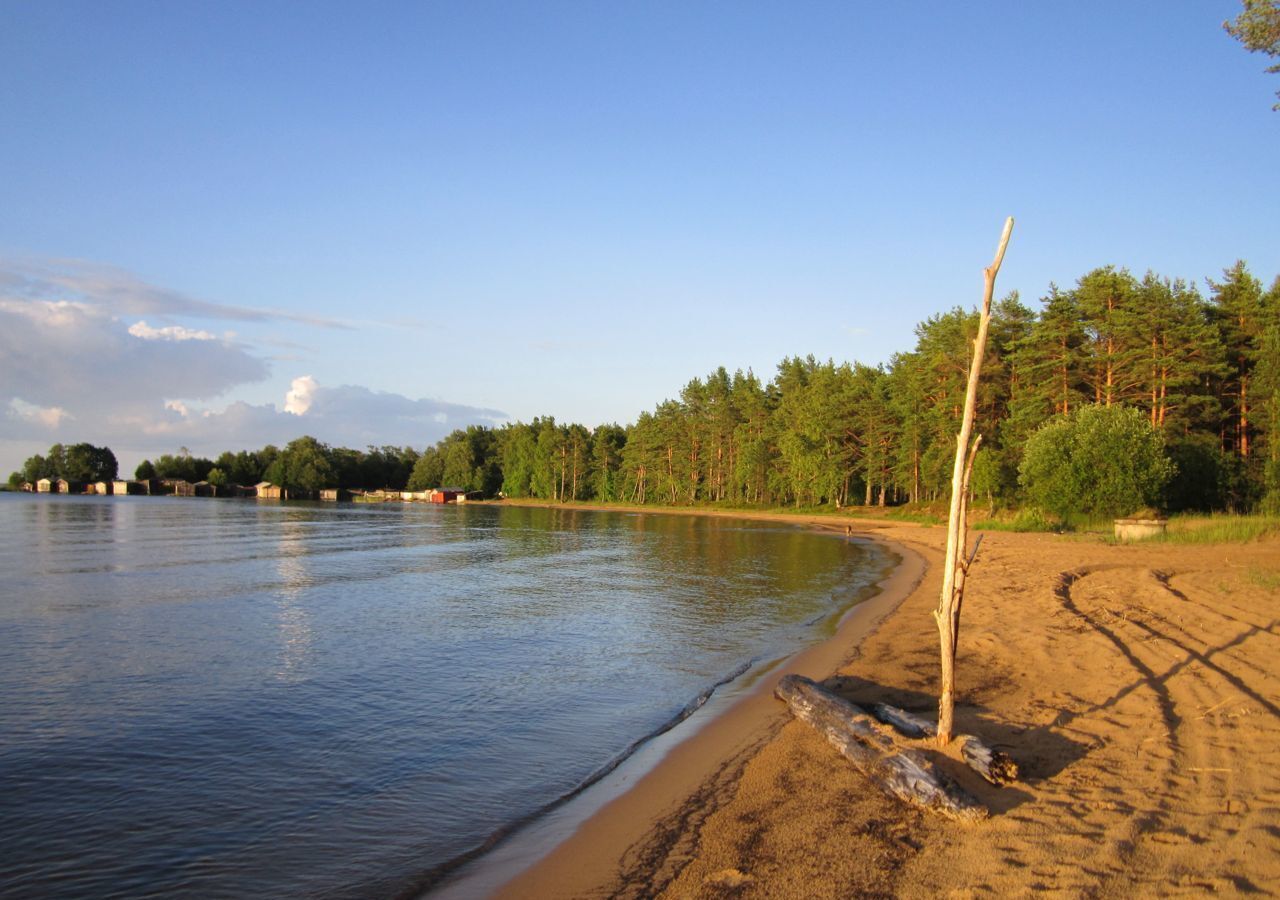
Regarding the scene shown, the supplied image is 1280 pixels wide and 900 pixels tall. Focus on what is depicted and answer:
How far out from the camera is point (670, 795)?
855 centimetres

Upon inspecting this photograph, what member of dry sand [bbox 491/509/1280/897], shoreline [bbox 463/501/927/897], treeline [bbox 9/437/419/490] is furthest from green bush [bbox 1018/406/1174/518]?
treeline [bbox 9/437/419/490]

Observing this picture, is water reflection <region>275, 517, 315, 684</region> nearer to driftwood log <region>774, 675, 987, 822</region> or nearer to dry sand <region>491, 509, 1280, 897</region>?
dry sand <region>491, 509, 1280, 897</region>

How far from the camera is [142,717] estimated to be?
11805mm

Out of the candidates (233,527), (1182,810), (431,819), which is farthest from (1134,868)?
(233,527)

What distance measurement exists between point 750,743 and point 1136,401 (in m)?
50.5

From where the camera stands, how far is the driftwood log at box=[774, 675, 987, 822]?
285 inches

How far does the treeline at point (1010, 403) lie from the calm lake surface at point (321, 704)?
29.1m

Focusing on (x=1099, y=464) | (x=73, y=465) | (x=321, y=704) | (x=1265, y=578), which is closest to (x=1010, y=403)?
(x=1099, y=464)

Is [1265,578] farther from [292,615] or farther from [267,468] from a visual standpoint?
[267,468]

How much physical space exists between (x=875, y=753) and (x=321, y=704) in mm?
9217

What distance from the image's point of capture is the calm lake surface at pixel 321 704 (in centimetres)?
756

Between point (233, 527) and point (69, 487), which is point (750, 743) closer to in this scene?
point (233, 527)

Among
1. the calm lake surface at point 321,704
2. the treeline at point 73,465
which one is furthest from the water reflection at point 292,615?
the treeline at point 73,465

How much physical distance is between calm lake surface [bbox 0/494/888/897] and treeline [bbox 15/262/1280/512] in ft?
95.0
